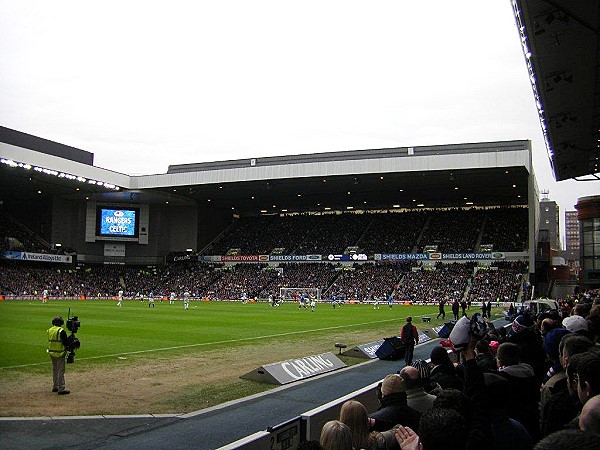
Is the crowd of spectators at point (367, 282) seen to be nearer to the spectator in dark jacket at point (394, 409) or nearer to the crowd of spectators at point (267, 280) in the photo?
the crowd of spectators at point (267, 280)

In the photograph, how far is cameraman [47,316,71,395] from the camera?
1355 centimetres

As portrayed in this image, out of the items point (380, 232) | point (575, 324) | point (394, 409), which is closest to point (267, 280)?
point (380, 232)

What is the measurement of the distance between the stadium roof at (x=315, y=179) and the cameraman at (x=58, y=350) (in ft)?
131

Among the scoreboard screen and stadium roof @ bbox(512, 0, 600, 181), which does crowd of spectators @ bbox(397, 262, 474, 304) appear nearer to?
stadium roof @ bbox(512, 0, 600, 181)

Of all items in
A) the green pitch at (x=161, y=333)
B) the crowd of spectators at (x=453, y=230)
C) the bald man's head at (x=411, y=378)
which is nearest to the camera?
the bald man's head at (x=411, y=378)

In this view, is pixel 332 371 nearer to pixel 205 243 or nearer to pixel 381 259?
pixel 381 259

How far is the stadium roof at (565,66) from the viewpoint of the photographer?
16594mm

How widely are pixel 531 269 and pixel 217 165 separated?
4154 cm

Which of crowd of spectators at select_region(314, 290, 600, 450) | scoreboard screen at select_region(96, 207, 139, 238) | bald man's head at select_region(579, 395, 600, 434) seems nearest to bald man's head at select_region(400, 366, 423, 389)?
crowd of spectators at select_region(314, 290, 600, 450)

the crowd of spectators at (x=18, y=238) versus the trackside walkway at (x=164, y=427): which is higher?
the crowd of spectators at (x=18, y=238)

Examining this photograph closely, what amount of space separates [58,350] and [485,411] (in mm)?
11541

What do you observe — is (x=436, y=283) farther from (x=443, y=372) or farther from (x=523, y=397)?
(x=523, y=397)

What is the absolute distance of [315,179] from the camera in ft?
220

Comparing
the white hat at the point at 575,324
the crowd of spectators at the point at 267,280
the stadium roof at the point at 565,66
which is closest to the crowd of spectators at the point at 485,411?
the white hat at the point at 575,324
